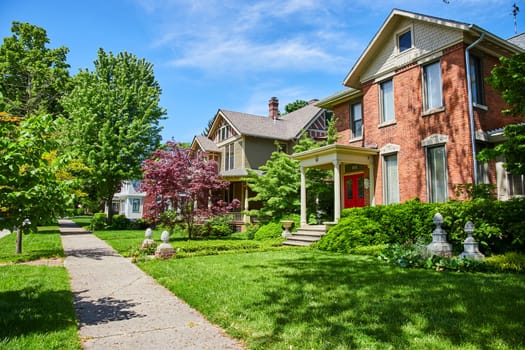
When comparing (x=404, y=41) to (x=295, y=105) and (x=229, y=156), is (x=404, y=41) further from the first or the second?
(x=295, y=105)

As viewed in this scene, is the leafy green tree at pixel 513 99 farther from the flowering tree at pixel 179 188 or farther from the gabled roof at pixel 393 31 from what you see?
the flowering tree at pixel 179 188

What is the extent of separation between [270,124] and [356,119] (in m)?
11.9

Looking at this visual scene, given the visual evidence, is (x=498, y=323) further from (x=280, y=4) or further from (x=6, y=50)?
(x=6, y=50)

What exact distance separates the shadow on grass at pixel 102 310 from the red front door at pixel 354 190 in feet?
38.6

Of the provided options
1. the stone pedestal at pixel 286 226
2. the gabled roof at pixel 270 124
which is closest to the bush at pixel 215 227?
the stone pedestal at pixel 286 226

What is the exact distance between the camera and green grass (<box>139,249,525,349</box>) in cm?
375

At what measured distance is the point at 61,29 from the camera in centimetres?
1173

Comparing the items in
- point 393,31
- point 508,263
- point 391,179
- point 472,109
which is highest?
point 393,31

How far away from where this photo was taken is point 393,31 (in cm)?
1426

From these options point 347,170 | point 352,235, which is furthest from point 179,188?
point 352,235

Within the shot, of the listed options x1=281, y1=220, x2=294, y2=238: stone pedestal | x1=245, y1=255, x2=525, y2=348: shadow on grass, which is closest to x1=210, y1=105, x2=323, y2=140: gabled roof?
x1=281, y1=220, x2=294, y2=238: stone pedestal

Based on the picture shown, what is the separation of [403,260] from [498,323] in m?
4.15

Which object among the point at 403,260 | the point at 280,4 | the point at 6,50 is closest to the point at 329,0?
the point at 280,4

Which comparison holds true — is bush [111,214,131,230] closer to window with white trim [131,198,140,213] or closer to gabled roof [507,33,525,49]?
window with white trim [131,198,140,213]
